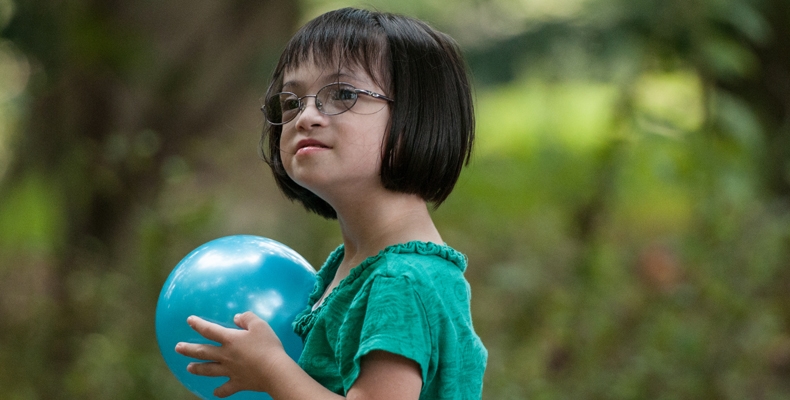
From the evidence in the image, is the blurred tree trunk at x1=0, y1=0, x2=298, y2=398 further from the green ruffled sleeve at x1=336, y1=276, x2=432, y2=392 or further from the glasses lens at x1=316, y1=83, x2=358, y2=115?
the green ruffled sleeve at x1=336, y1=276, x2=432, y2=392

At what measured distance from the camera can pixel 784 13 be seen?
426 centimetres

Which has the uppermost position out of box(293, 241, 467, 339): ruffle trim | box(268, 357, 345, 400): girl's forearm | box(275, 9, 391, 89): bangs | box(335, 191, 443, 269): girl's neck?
box(275, 9, 391, 89): bangs

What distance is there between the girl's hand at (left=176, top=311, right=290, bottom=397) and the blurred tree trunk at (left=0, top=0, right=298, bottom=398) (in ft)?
4.47

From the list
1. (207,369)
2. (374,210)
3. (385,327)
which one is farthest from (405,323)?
(207,369)

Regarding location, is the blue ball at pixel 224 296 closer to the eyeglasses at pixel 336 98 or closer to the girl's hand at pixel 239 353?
the girl's hand at pixel 239 353

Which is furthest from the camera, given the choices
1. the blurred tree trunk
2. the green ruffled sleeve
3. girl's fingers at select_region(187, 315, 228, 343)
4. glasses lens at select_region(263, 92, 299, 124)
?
the blurred tree trunk

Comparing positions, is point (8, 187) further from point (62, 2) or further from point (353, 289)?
point (353, 289)

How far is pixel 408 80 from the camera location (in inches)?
57.6

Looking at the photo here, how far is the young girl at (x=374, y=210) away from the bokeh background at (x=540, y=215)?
781 millimetres

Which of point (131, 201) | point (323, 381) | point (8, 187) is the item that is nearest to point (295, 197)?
point (323, 381)

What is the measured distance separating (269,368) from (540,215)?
9.44 feet

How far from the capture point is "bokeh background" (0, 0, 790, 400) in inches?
122

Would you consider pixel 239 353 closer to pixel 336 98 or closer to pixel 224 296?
pixel 224 296

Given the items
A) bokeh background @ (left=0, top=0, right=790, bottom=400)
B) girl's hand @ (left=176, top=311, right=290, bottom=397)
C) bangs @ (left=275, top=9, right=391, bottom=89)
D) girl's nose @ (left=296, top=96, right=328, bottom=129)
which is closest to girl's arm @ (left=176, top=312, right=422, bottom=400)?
girl's hand @ (left=176, top=311, right=290, bottom=397)
